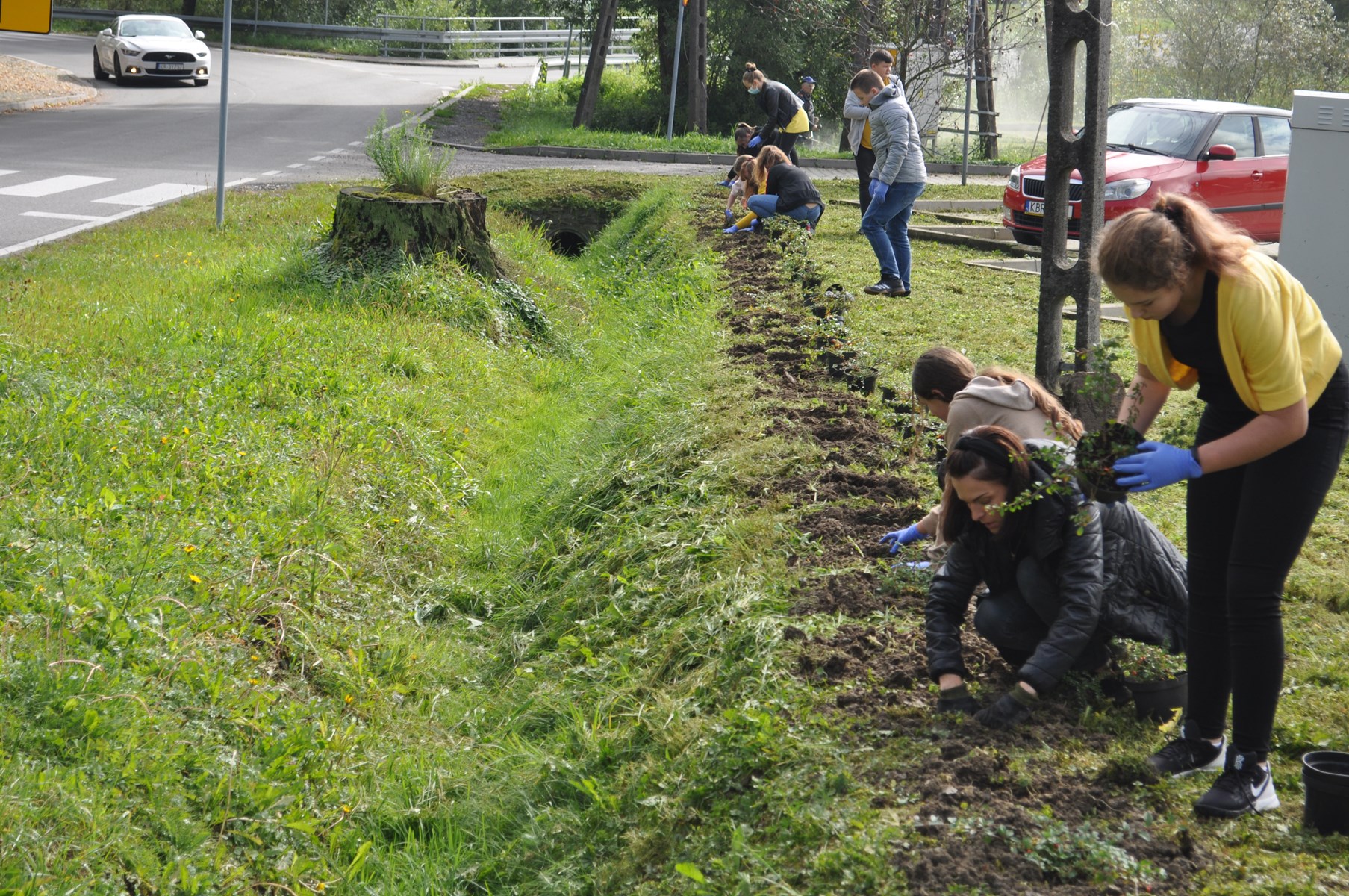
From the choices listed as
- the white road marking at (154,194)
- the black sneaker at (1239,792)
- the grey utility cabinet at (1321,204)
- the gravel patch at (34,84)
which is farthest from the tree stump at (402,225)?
the gravel patch at (34,84)

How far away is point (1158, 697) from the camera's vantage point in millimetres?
3639

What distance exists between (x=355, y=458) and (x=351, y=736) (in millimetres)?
2545

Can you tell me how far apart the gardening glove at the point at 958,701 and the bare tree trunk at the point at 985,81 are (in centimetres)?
2107

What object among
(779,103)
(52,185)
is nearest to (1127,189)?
(779,103)

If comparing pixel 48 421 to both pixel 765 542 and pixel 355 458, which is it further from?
pixel 765 542

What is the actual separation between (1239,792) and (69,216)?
12.6 m

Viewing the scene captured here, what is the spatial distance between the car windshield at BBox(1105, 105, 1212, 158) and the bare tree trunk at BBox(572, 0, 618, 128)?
40.3 feet

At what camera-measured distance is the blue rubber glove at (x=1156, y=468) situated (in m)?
3.02

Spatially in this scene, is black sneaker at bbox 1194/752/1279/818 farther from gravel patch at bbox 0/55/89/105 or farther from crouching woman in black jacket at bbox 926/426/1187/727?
gravel patch at bbox 0/55/89/105

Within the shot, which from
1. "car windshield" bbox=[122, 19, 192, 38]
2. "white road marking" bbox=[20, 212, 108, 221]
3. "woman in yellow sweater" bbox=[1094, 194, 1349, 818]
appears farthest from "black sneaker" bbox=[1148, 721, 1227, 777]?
"car windshield" bbox=[122, 19, 192, 38]

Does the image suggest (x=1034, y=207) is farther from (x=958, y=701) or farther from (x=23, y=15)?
(x=958, y=701)

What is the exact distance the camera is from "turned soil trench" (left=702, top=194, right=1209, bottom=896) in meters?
2.83

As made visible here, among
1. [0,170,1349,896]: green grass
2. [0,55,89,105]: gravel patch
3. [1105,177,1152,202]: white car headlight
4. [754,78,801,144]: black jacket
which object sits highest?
[0,55,89,105]: gravel patch

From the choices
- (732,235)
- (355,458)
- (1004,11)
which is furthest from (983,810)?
(1004,11)
